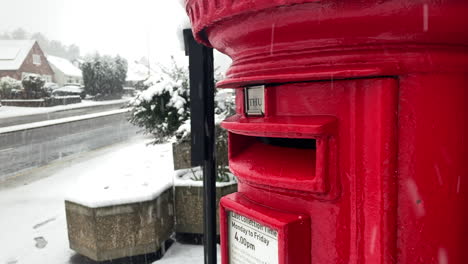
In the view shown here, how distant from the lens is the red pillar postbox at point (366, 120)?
83cm

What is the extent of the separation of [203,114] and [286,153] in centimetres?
106

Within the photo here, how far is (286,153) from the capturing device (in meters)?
1.11

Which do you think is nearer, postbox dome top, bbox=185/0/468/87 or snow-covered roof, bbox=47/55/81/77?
postbox dome top, bbox=185/0/468/87

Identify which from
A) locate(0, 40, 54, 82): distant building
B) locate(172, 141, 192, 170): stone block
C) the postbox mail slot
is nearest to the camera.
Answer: the postbox mail slot

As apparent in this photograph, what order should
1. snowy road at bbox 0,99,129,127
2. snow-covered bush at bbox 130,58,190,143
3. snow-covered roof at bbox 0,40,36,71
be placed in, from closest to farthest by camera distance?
snow-covered bush at bbox 130,58,190,143
snowy road at bbox 0,99,129,127
snow-covered roof at bbox 0,40,36,71

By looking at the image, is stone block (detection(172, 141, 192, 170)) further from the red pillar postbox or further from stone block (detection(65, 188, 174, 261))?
the red pillar postbox

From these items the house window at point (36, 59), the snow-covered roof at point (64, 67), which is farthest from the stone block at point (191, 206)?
the snow-covered roof at point (64, 67)

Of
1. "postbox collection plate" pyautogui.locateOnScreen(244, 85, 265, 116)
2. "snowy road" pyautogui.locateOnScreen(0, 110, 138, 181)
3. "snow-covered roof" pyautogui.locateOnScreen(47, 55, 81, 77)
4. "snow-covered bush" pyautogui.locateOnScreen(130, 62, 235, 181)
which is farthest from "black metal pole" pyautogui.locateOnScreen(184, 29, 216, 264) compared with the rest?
"snow-covered roof" pyautogui.locateOnScreen(47, 55, 81, 77)

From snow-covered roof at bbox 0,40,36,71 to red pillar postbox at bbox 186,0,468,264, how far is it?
3814cm

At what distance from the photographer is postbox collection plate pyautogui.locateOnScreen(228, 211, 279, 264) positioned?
3.53 feet

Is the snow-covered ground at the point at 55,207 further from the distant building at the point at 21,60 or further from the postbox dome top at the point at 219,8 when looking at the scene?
the distant building at the point at 21,60

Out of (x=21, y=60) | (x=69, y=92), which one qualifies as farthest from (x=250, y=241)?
(x=21, y=60)

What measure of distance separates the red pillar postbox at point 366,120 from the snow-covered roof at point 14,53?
3814cm

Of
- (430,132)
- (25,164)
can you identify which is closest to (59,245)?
(430,132)
